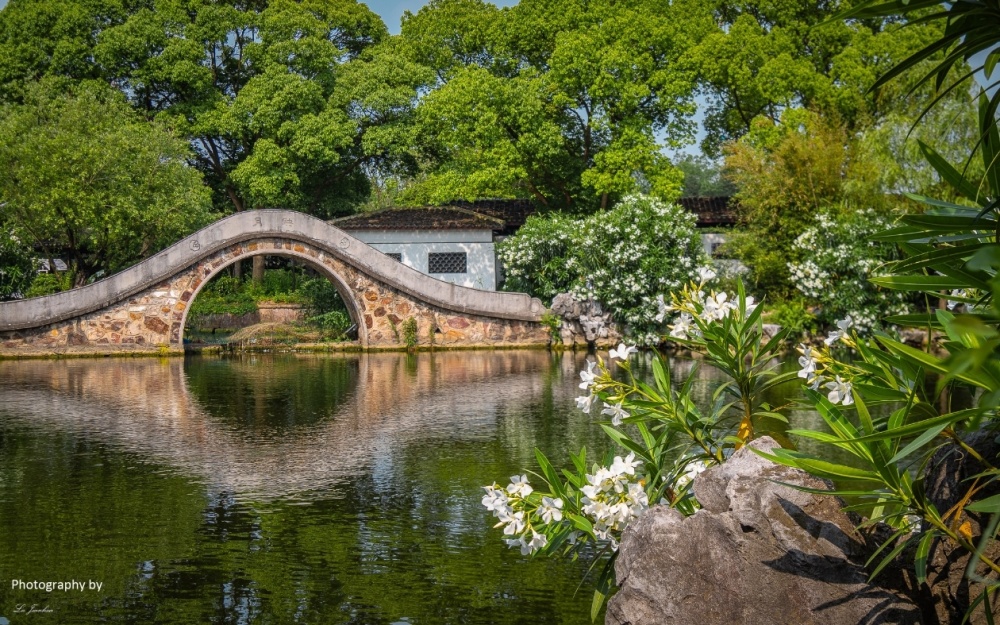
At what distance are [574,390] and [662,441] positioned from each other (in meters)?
10.5

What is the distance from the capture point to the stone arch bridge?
21531 millimetres

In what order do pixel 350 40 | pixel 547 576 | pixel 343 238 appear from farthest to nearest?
pixel 350 40 < pixel 343 238 < pixel 547 576

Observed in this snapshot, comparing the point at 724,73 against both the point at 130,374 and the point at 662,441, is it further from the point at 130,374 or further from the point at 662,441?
the point at 662,441

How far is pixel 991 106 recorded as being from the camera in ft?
8.65

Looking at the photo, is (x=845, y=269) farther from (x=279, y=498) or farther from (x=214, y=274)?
(x=279, y=498)

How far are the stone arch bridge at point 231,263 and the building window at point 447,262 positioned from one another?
422 centimetres

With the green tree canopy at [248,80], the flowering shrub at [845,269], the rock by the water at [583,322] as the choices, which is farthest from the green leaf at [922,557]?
the green tree canopy at [248,80]

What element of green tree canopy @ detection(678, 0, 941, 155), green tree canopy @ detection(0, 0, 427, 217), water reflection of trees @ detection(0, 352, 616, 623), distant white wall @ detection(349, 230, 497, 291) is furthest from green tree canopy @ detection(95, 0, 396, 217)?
water reflection of trees @ detection(0, 352, 616, 623)

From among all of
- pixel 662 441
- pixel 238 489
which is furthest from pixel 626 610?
pixel 238 489

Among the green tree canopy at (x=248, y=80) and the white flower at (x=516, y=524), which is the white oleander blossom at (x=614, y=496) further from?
the green tree canopy at (x=248, y=80)

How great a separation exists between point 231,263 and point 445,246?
6.89 m

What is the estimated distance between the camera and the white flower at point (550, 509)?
14.0 ft

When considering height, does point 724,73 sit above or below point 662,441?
above

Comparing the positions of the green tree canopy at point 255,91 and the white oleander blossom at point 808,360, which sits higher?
the green tree canopy at point 255,91
